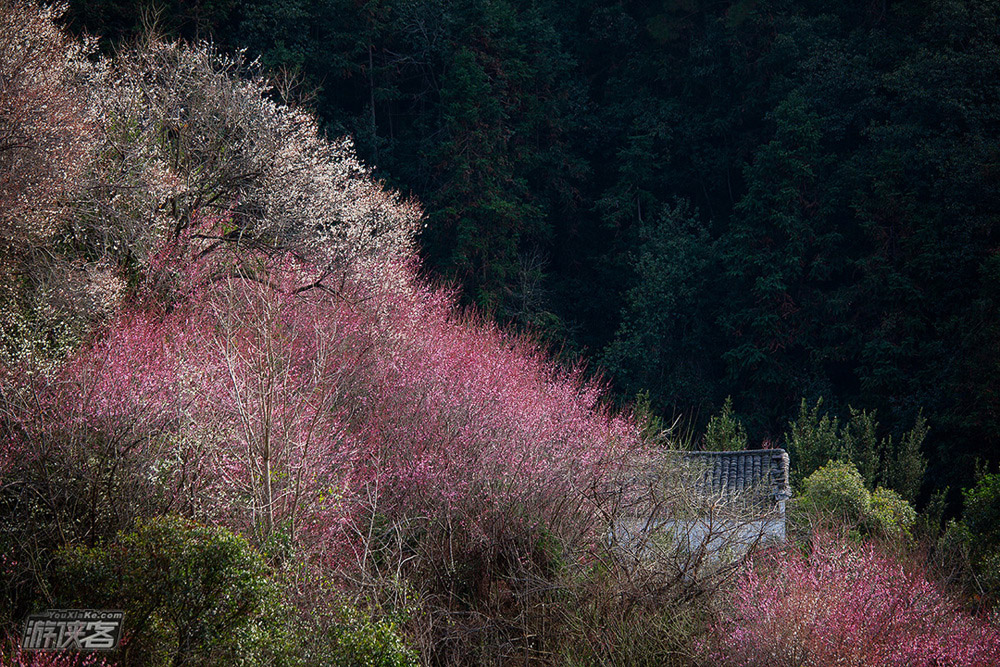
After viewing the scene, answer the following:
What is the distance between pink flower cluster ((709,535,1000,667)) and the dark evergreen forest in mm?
10825

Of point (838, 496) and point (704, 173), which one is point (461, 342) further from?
point (704, 173)

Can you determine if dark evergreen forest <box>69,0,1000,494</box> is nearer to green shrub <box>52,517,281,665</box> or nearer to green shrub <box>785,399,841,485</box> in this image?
green shrub <box>785,399,841,485</box>

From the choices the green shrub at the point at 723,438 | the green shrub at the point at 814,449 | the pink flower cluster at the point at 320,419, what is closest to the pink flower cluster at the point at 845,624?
the pink flower cluster at the point at 320,419

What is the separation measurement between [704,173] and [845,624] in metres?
19.3

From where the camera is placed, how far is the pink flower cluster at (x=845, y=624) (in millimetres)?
6832

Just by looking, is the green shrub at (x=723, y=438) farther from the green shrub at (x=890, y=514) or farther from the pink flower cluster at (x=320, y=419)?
the pink flower cluster at (x=320, y=419)

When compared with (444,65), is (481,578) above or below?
below

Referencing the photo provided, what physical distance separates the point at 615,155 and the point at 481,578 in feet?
62.7

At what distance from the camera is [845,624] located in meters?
6.89

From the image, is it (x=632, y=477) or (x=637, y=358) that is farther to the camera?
(x=637, y=358)

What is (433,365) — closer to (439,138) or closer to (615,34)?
(439,138)

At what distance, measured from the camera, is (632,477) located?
33.3 ft

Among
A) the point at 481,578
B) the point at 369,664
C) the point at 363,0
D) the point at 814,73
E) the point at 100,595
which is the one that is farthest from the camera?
the point at 363,0

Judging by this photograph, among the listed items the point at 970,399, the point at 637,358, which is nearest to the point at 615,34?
the point at 637,358
